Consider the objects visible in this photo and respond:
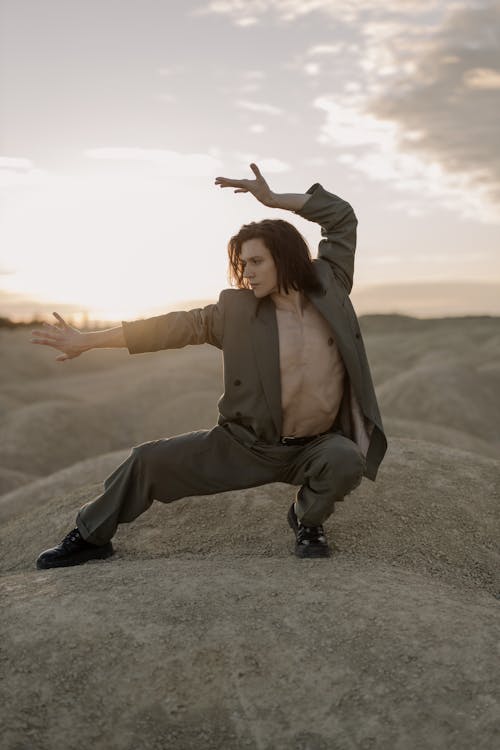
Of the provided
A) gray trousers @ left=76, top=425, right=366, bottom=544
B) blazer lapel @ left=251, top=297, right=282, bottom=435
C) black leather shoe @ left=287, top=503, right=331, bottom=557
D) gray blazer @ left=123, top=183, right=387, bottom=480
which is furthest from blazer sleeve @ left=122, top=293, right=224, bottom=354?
black leather shoe @ left=287, top=503, right=331, bottom=557

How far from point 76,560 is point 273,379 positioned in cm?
161

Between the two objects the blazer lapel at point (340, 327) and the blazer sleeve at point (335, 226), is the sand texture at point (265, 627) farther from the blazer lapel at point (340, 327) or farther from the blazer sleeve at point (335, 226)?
the blazer sleeve at point (335, 226)

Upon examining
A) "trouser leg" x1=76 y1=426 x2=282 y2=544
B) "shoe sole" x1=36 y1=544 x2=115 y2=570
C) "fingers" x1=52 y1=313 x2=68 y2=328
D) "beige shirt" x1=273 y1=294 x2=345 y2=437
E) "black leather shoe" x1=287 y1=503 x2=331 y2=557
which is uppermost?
"fingers" x1=52 y1=313 x2=68 y2=328

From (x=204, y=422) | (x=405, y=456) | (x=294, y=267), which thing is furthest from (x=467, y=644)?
(x=204, y=422)

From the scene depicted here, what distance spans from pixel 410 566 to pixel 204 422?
13.0m

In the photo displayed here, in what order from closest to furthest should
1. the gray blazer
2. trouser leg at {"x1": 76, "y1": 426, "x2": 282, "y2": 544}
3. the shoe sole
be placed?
the gray blazer
trouser leg at {"x1": 76, "y1": 426, "x2": 282, "y2": 544}
the shoe sole

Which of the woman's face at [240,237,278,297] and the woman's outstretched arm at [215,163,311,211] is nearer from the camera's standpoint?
the woman's face at [240,237,278,297]

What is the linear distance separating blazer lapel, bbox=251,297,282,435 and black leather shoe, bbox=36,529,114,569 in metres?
1.40

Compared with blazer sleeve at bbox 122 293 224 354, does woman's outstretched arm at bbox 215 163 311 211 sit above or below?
above

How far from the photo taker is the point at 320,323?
14.6 feet

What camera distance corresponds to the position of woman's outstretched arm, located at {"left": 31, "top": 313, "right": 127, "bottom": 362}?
427cm

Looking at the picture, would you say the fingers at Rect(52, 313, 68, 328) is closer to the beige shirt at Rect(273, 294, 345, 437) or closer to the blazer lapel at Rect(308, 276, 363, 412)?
the beige shirt at Rect(273, 294, 345, 437)

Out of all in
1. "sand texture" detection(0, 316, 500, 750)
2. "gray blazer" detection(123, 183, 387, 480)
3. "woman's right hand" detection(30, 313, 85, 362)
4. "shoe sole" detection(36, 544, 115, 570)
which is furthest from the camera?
"shoe sole" detection(36, 544, 115, 570)

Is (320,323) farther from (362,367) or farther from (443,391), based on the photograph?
(443,391)
